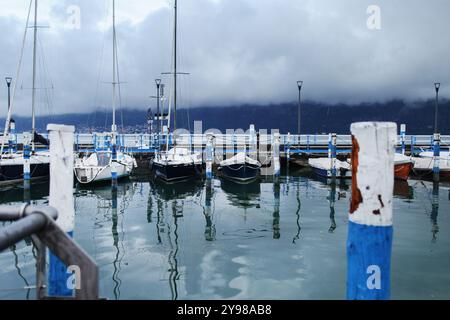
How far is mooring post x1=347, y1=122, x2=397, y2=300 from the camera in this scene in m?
3.20

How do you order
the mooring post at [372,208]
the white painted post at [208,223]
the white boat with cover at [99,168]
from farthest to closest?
1. the white boat with cover at [99,168]
2. the white painted post at [208,223]
3. the mooring post at [372,208]

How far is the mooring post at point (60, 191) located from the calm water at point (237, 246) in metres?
1.31

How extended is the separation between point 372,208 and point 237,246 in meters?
8.07

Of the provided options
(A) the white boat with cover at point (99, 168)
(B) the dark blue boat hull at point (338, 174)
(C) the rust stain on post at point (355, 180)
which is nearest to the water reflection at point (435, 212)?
(B) the dark blue boat hull at point (338, 174)

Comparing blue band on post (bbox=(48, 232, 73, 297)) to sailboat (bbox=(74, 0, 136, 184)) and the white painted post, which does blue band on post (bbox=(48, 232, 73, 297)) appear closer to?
the white painted post

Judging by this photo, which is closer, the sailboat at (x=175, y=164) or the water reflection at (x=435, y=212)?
the water reflection at (x=435, y=212)

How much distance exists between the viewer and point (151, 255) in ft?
33.3

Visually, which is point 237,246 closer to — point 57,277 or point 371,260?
point 57,277

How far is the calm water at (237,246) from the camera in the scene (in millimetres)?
7906

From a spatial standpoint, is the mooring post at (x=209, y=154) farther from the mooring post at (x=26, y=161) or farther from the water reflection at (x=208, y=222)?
the mooring post at (x=26, y=161)

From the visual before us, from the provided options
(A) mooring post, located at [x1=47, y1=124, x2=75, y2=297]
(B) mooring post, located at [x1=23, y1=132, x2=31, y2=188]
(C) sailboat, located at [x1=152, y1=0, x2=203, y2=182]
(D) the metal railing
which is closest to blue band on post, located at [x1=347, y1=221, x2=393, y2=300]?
(D) the metal railing

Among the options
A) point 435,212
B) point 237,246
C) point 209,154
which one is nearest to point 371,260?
point 237,246
